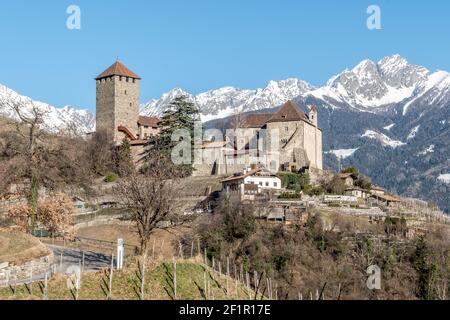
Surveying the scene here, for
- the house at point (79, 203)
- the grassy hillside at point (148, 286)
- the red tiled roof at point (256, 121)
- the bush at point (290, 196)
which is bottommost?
the grassy hillside at point (148, 286)

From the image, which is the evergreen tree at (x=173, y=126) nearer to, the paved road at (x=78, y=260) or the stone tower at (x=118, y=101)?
the stone tower at (x=118, y=101)

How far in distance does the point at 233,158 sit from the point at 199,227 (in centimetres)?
1923

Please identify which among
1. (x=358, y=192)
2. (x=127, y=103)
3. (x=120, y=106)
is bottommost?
(x=358, y=192)

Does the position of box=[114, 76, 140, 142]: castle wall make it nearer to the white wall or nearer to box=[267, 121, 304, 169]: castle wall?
box=[267, 121, 304, 169]: castle wall

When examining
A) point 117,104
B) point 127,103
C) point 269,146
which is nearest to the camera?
point 269,146

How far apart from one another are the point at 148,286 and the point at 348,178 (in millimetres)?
48854

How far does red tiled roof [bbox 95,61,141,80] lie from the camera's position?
287ft

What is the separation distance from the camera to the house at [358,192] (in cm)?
6794

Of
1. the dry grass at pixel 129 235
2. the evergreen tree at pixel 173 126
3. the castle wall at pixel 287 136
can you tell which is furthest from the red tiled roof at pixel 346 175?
the dry grass at pixel 129 235

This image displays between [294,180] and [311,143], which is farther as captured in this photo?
[311,143]

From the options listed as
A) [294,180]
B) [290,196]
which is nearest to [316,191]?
[294,180]

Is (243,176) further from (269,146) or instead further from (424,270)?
(424,270)

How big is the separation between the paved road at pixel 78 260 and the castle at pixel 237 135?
1356 inches

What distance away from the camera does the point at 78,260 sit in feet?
110
